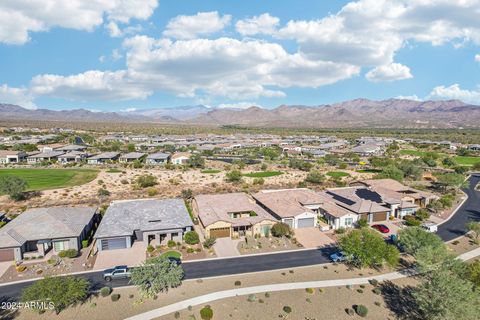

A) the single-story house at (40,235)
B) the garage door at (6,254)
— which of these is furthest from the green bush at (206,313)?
the garage door at (6,254)

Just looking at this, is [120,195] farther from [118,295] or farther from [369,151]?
[369,151]

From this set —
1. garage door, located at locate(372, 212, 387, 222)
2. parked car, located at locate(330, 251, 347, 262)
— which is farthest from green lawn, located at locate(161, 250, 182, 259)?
garage door, located at locate(372, 212, 387, 222)

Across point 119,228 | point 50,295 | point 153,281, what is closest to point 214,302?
point 153,281

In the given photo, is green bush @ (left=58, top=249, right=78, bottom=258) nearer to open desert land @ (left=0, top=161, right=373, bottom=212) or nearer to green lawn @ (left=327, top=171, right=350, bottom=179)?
open desert land @ (left=0, top=161, right=373, bottom=212)

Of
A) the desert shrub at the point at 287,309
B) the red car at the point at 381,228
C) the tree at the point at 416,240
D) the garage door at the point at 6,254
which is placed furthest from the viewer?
the red car at the point at 381,228

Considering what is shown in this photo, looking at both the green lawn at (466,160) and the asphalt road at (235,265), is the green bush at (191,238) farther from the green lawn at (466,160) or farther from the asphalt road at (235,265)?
→ the green lawn at (466,160)

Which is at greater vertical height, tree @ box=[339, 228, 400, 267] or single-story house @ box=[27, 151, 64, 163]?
single-story house @ box=[27, 151, 64, 163]

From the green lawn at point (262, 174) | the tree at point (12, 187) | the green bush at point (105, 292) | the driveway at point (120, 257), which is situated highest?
the tree at point (12, 187)
